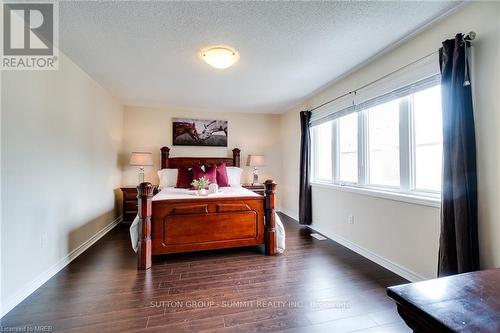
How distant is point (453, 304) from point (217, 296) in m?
1.73

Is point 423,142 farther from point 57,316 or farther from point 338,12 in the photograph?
point 57,316

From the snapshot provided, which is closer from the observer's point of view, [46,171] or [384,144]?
[46,171]

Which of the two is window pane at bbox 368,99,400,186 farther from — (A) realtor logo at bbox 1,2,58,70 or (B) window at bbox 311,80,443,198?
(A) realtor logo at bbox 1,2,58,70

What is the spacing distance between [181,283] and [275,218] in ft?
4.26

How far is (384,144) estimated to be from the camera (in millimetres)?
2619

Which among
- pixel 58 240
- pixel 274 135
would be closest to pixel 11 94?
pixel 58 240

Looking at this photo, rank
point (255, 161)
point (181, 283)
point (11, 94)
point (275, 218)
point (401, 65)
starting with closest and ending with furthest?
point (11, 94), point (181, 283), point (401, 65), point (275, 218), point (255, 161)

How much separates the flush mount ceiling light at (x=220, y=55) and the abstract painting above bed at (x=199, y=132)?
2.40 meters

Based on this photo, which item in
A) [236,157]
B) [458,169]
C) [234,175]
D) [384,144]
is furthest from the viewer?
[236,157]

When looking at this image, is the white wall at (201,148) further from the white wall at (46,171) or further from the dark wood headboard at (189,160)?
the white wall at (46,171)

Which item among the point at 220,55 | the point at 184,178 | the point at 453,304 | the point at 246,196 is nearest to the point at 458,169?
the point at 453,304

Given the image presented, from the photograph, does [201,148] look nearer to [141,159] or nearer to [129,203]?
[141,159]

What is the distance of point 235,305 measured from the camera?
5.85ft

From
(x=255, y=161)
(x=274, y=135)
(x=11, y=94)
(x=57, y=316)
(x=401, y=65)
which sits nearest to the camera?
(x=57, y=316)
